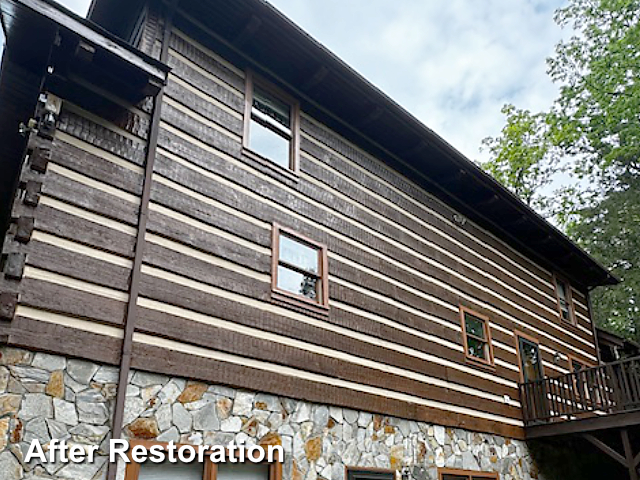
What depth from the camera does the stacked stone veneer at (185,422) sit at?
4.36 meters

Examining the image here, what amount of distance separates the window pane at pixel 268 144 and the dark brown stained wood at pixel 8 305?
11.5 ft

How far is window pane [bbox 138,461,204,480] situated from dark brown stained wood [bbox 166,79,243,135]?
380cm

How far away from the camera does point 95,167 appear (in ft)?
17.9

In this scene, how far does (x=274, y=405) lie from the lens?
6.11 m

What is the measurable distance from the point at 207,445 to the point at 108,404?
42.3 inches

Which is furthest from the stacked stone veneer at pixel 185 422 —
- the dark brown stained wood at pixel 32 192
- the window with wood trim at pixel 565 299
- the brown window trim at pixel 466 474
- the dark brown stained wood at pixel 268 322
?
the window with wood trim at pixel 565 299

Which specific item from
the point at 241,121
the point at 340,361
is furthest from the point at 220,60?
the point at 340,361

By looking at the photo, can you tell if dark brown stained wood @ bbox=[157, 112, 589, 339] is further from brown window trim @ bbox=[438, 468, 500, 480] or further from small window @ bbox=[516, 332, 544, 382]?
brown window trim @ bbox=[438, 468, 500, 480]

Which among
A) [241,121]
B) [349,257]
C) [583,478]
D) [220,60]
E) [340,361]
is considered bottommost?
[583,478]

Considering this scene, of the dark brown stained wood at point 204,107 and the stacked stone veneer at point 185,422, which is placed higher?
the dark brown stained wood at point 204,107

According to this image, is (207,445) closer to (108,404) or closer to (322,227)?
(108,404)

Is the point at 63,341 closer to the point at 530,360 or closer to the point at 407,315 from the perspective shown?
the point at 407,315

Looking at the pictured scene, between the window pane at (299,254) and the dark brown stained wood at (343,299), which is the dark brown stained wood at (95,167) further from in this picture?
the window pane at (299,254)

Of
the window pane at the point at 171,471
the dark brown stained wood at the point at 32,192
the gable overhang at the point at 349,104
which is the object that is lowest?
the window pane at the point at 171,471
